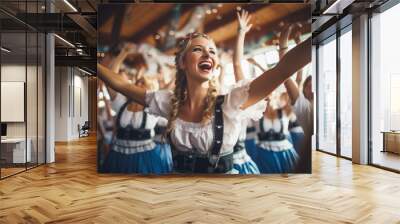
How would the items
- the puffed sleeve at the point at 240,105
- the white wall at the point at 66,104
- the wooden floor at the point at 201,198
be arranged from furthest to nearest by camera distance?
the white wall at the point at 66,104 → the puffed sleeve at the point at 240,105 → the wooden floor at the point at 201,198

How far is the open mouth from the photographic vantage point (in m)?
6.37

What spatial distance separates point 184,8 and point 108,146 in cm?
271

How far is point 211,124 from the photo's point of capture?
6.36 metres

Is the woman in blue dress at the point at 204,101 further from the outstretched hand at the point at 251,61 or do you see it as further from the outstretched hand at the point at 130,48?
the outstretched hand at the point at 130,48

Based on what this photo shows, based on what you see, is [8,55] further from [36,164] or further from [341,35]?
[341,35]

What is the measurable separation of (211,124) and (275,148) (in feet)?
3.83

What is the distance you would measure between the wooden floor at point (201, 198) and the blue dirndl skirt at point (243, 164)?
0.40 feet

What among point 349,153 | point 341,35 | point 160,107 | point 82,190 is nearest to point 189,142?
point 160,107

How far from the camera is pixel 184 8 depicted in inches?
256

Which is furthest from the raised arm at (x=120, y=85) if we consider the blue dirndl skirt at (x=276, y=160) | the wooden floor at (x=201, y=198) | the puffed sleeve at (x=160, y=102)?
the blue dirndl skirt at (x=276, y=160)

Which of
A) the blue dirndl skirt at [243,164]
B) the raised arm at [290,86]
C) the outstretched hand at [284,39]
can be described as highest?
the outstretched hand at [284,39]

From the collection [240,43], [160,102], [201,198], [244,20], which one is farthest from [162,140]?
[244,20]

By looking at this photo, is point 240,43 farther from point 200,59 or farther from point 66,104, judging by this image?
point 66,104

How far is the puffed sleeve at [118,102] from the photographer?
21.1 ft
